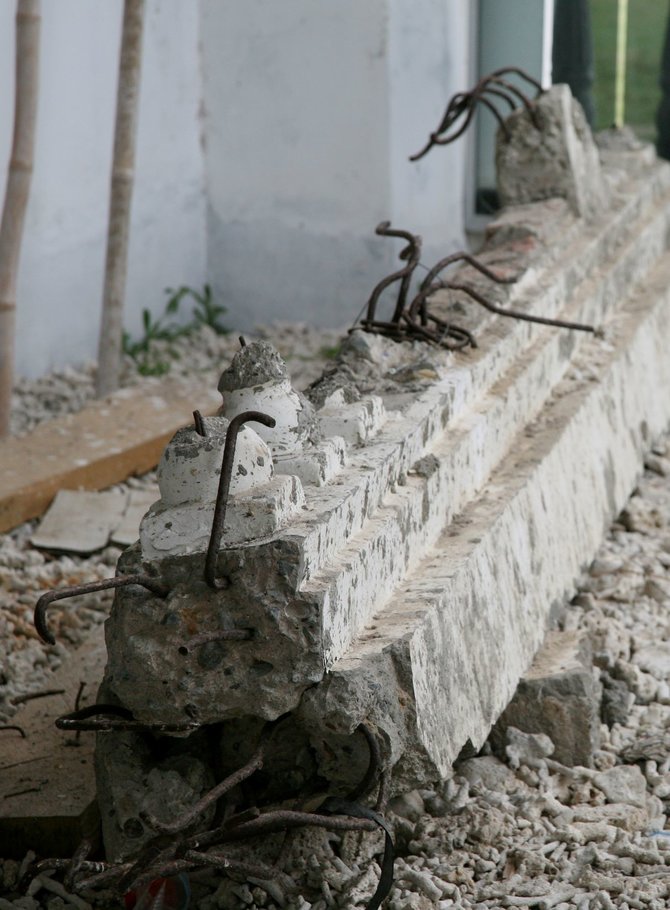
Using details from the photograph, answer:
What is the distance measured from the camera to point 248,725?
9.57ft

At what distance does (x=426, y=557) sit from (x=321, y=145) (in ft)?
15.9

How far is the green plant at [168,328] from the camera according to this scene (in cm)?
711

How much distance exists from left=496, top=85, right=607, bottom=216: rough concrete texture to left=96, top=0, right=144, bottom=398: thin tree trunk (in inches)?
69.4

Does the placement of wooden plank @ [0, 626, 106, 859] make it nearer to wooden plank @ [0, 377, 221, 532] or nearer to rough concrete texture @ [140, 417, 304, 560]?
rough concrete texture @ [140, 417, 304, 560]

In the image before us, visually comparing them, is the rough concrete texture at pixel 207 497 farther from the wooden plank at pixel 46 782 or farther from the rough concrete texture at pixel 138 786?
the wooden plank at pixel 46 782

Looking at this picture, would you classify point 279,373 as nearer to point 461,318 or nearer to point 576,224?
point 461,318

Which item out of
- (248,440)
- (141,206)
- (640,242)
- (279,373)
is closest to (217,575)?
(248,440)

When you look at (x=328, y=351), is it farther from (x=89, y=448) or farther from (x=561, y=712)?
(x=561, y=712)

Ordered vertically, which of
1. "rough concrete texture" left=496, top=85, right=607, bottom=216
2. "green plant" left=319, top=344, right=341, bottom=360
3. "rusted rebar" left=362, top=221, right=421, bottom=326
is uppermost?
"rough concrete texture" left=496, top=85, right=607, bottom=216

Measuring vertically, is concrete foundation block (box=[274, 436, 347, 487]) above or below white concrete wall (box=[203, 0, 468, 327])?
below

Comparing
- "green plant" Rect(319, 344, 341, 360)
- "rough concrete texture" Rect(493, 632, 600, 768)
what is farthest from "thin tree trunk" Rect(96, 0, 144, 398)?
"rough concrete texture" Rect(493, 632, 600, 768)

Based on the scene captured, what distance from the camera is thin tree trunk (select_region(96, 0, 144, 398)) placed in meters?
6.20

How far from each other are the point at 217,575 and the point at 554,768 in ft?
4.02

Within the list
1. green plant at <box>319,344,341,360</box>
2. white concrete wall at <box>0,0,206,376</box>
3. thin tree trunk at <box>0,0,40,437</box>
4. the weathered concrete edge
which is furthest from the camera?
green plant at <box>319,344,341,360</box>
